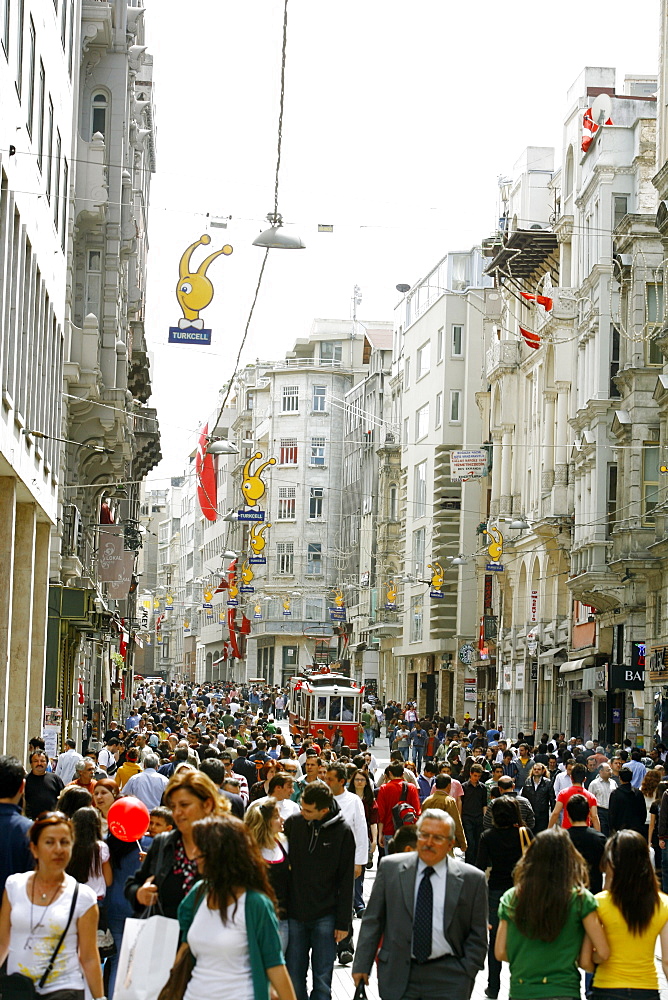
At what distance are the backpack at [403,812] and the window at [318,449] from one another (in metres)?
107

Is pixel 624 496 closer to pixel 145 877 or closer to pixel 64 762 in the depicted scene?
pixel 64 762

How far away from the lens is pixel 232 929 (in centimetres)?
630

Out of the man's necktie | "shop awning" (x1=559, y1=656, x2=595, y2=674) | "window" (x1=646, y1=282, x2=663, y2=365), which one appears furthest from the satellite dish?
the man's necktie

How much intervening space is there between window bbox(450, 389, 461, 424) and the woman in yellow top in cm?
7040

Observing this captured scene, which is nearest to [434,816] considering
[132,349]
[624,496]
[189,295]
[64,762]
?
[64,762]

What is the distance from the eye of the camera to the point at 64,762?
19.7 metres

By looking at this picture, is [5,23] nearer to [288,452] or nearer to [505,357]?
[505,357]

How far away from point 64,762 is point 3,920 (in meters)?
12.5

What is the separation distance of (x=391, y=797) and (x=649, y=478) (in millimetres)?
26843

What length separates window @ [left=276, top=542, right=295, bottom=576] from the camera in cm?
12306

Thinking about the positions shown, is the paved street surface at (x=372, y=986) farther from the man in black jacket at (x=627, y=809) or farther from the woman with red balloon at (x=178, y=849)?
the man in black jacket at (x=627, y=809)

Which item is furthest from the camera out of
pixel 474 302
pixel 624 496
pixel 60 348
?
pixel 474 302

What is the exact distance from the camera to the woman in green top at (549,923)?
7402 millimetres

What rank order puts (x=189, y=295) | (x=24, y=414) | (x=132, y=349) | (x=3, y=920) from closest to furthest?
1. (x=3, y=920)
2. (x=24, y=414)
3. (x=189, y=295)
4. (x=132, y=349)
